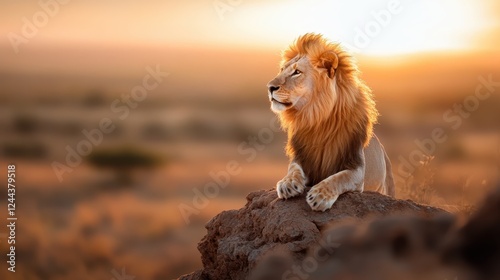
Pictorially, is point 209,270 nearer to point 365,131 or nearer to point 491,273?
point 365,131

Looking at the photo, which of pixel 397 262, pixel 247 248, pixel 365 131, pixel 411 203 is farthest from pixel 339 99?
pixel 397 262

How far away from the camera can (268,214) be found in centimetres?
632

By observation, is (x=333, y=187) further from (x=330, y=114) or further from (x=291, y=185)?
(x=330, y=114)

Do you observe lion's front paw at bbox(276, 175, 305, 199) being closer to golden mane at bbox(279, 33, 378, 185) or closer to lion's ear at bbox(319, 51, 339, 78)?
golden mane at bbox(279, 33, 378, 185)

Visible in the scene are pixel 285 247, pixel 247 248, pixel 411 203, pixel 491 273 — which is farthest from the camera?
pixel 411 203

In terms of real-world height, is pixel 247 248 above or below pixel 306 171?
below

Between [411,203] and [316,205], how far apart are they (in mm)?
1075

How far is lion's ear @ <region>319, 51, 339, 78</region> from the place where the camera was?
6.81 m

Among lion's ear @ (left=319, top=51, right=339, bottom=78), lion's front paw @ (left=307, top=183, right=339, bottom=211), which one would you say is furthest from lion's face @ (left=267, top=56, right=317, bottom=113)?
lion's front paw @ (left=307, top=183, right=339, bottom=211)

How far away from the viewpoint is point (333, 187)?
6.18 metres

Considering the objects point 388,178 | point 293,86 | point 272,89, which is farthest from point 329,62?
point 388,178

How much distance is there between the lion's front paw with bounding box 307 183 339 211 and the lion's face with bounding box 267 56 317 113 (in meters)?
0.95

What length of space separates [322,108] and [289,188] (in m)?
0.95

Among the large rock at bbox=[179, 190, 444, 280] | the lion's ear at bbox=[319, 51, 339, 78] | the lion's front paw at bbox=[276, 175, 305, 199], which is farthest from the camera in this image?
the lion's ear at bbox=[319, 51, 339, 78]
